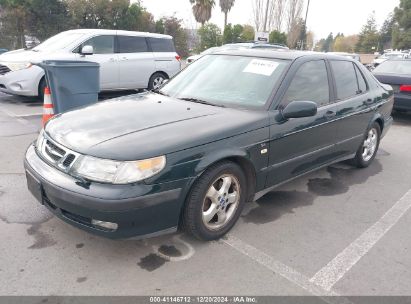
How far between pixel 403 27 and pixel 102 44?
6778 cm

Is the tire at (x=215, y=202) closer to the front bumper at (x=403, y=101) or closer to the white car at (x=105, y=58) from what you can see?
the white car at (x=105, y=58)

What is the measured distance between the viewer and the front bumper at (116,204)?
2547 millimetres

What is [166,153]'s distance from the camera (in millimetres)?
2689

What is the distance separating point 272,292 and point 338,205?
1806 millimetres

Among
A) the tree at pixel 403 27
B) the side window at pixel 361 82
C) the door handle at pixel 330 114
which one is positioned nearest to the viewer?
the door handle at pixel 330 114

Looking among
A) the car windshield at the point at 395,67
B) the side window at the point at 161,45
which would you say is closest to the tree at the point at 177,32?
the side window at the point at 161,45

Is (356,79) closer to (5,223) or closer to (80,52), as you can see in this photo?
(5,223)

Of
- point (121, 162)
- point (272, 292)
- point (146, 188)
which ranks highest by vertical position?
point (121, 162)

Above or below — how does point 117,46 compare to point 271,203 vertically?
above

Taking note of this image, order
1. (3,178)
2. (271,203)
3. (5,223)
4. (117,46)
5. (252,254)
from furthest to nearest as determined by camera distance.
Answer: (117,46), (3,178), (271,203), (5,223), (252,254)

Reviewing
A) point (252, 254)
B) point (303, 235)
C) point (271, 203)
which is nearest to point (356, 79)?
point (271, 203)

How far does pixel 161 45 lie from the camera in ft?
34.1

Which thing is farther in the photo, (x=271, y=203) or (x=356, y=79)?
(x=356, y=79)

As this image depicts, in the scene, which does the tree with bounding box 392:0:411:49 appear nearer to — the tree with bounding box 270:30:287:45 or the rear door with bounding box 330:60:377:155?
the tree with bounding box 270:30:287:45
